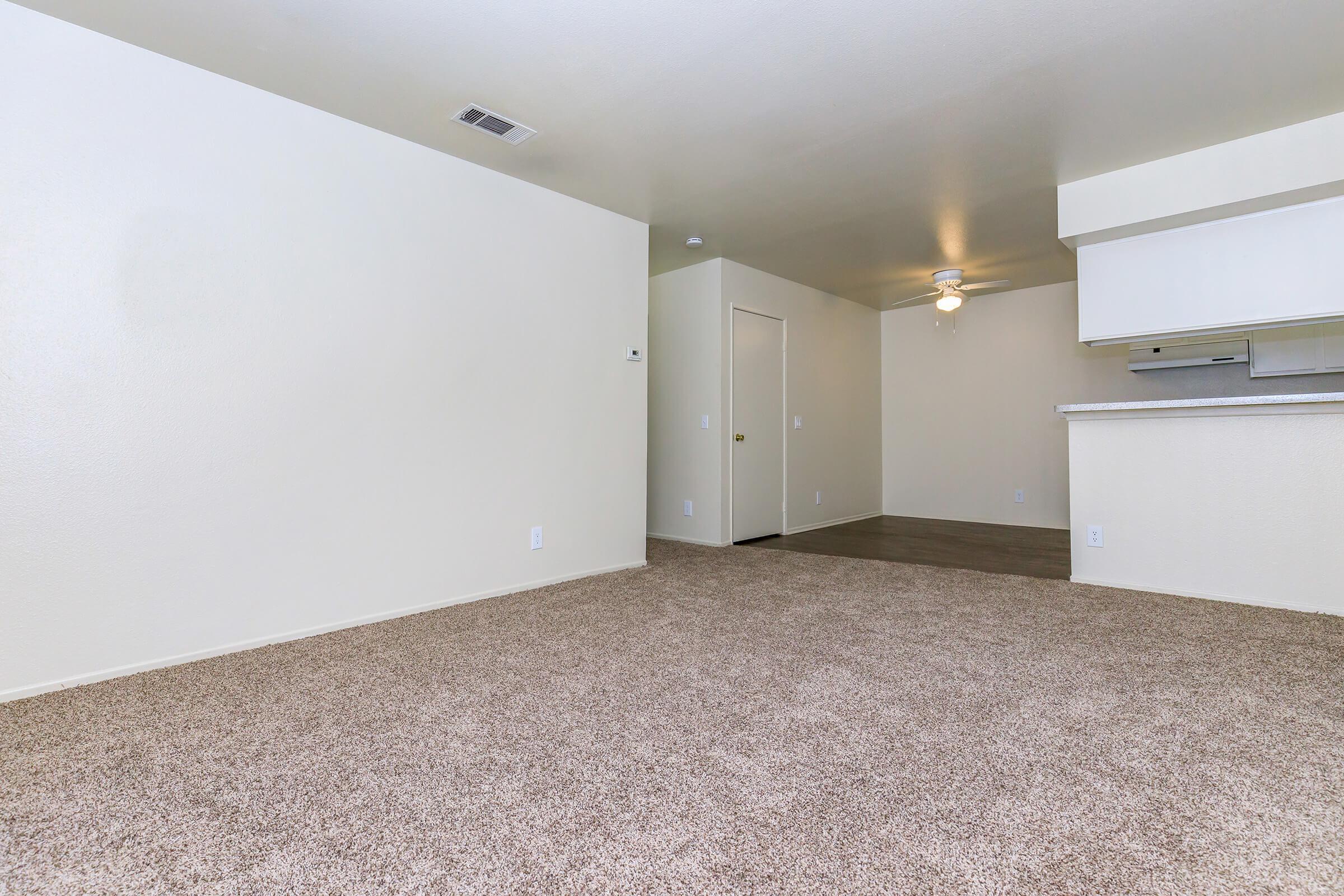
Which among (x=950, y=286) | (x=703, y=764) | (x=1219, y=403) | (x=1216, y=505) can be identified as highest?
(x=950, y=286)

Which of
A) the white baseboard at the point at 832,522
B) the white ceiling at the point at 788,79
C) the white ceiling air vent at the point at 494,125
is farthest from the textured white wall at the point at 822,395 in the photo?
the white ceiling air vent at the point at 494,125

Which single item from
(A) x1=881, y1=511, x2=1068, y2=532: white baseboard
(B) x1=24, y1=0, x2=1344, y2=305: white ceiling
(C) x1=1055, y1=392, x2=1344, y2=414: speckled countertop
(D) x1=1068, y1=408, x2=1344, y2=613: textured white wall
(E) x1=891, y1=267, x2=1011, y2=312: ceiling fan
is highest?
(B) x1=24, y1=0, x2=1344, y2=305: white ceiling

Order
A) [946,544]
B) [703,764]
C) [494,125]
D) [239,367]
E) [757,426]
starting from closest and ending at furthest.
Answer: [703,764]
[239,367]
[494,125]
[946,544]
[757,426]

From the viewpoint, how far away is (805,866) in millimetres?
1256

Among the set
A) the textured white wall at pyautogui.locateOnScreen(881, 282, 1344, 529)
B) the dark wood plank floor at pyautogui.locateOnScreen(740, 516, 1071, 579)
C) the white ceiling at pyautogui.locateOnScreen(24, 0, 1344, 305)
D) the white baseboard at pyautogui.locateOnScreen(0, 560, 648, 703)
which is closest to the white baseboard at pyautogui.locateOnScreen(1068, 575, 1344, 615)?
the dark wood plank floor at pyautogui.locateOnScreen(740, 516, 1071, 579)

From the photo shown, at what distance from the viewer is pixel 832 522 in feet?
21.5

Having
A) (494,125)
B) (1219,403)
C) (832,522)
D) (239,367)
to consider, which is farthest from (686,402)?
(1219,403)

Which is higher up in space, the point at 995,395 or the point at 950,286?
the point at 950,286

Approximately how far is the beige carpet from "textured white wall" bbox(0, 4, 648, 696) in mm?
334

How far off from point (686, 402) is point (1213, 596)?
358 centimetres

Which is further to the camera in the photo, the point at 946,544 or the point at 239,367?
the point at 946,544

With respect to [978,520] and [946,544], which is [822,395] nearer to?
[946,544]

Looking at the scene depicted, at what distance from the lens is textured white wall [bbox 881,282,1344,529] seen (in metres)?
5.90

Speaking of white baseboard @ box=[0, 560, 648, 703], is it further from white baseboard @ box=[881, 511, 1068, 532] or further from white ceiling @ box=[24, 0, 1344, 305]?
white baseboard @ box=[881, 511, 1068, 532]
